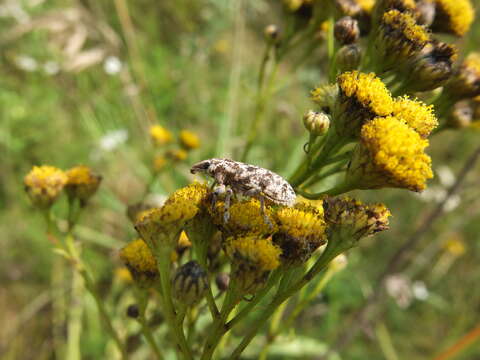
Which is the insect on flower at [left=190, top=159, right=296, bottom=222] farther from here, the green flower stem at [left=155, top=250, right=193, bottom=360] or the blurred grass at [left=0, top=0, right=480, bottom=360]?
the blurred grass at [left=0, top=0, right=480, bottom=360]

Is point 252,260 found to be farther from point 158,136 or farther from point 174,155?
point 158,136

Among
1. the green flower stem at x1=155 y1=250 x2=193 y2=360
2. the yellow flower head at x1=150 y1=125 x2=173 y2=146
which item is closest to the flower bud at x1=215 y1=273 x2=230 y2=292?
the green flower stem at x1=155 y1=250 x2=193 y2=360

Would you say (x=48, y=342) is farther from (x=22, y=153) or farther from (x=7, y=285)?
(x=22, y=153)

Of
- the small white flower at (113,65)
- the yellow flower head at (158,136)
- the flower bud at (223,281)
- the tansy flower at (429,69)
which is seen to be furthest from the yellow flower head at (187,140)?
the tansy flower at (429,69)

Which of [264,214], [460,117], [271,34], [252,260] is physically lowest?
[252,260]

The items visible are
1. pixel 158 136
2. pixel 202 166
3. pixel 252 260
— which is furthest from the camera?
pixel 158 136

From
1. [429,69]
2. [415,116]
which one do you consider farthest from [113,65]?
[415,116]
